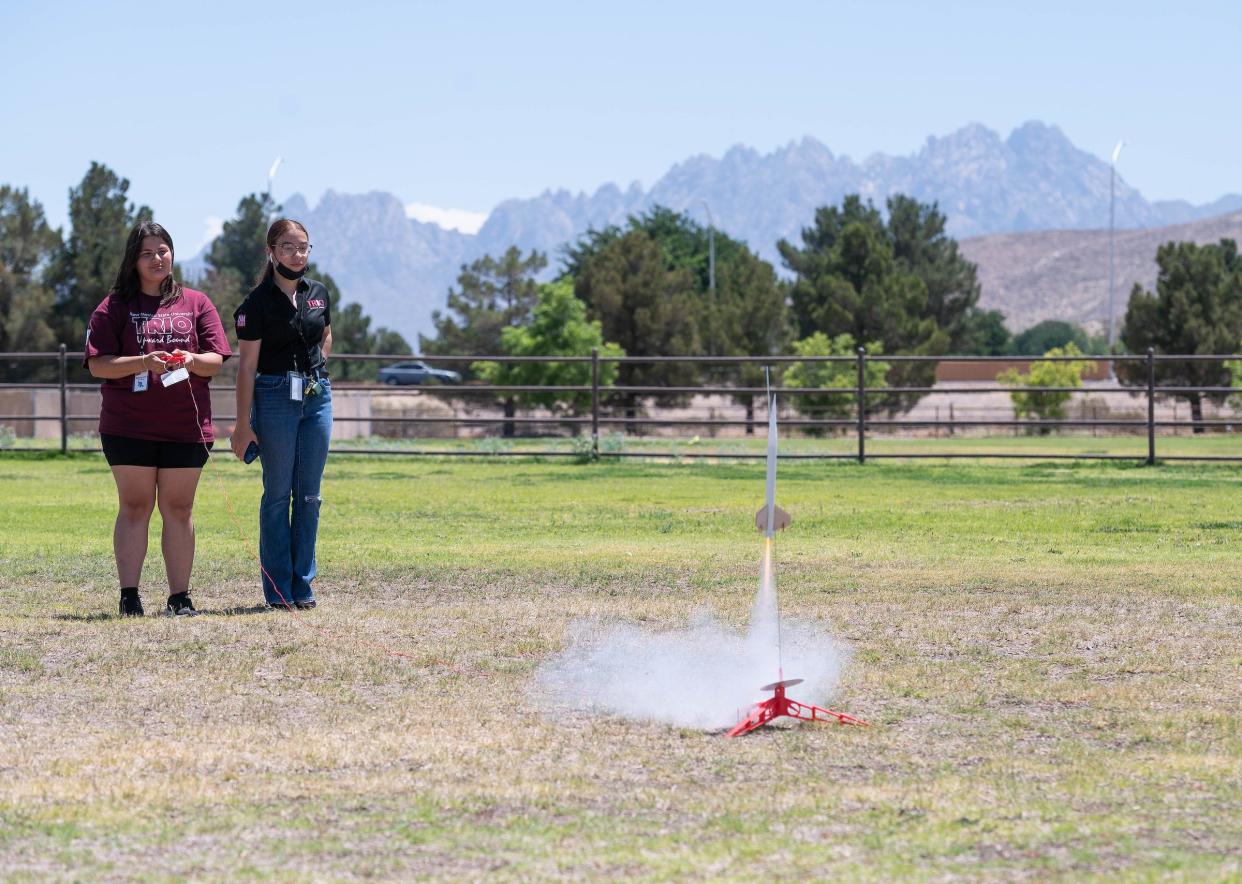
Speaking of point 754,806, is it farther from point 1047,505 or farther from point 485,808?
point 1047,505

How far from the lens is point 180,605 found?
293 inches

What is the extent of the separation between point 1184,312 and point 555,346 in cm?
1949

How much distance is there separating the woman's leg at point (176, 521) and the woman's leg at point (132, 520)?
7cm

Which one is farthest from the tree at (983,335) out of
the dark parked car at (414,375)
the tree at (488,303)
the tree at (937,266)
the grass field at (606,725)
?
the grass field at (606,725)

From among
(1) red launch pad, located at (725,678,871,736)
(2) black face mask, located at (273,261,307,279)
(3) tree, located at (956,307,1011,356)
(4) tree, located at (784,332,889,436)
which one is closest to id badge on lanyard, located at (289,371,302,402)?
(2) black face mask, located at (273,261,307,279)

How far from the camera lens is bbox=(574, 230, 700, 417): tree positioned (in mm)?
50281

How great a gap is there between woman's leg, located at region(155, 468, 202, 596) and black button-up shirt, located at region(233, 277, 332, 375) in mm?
626

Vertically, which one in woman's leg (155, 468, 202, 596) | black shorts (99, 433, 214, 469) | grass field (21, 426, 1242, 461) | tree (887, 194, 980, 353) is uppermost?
tree (887, 194, 980, 353)

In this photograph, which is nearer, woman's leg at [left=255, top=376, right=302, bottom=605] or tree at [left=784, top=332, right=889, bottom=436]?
woman's leg at [left=255, top=376, right=302, bottom=605]

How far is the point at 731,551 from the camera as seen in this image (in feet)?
33.8

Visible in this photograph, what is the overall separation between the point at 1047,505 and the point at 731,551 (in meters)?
4.39

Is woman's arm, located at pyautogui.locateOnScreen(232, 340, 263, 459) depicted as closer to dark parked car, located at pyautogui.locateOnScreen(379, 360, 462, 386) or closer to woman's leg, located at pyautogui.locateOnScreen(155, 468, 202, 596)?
woman's leg, located at pyautogui.locateOnScreen(155, 468, 202, 596)

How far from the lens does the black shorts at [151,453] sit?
24.3 ft

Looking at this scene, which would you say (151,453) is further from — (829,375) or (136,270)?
(829,375)
